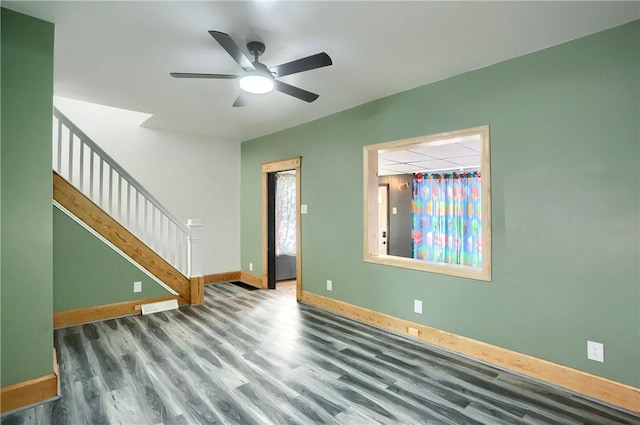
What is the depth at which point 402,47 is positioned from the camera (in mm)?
2506

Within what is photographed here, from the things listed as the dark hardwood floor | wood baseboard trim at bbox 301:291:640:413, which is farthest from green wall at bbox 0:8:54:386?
wood baseboard trim at bbox 301:291:640:413

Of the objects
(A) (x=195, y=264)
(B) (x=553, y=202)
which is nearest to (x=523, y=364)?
(B) (x=553, y=202)

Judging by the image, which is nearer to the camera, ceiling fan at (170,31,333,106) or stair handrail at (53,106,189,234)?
ceiling fan at (170,31,333,106)

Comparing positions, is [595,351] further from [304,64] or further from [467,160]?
[467,160]

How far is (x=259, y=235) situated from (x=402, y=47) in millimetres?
3934

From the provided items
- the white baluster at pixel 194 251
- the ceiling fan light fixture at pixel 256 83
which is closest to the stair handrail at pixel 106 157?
the white baluster at pixel 194 251

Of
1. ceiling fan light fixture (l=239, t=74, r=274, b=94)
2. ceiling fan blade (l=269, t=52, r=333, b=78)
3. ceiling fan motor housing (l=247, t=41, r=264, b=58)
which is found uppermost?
ceiling fan motor housing (l=247, t=41, r=264, b=58)

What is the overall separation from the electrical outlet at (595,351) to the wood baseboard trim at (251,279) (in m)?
4.28

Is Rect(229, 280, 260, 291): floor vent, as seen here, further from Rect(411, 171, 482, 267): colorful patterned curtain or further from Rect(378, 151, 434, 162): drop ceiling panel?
Rect(411, 171, 482, 267): colorful patterned curtain

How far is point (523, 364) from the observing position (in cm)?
261

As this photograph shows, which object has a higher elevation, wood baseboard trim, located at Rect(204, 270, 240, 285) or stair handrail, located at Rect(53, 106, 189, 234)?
stair handrail, located at Rect(53, 106, 189, 234)

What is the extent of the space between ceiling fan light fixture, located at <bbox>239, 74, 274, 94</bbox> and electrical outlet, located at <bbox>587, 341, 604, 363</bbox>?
305 cm

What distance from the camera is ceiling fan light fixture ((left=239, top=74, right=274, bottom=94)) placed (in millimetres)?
2411

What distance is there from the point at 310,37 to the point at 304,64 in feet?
0.97
